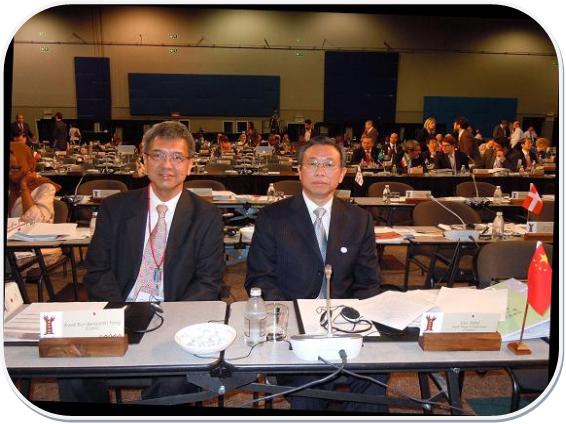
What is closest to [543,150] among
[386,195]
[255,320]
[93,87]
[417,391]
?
[386,195]

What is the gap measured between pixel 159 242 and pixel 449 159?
207 inches

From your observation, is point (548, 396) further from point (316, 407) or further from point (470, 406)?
point (470, 406)

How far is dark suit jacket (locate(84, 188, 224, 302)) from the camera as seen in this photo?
2.13 metres

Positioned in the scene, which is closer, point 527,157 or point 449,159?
point 449,159

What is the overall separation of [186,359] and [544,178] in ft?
20.1

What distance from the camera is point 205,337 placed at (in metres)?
1.52

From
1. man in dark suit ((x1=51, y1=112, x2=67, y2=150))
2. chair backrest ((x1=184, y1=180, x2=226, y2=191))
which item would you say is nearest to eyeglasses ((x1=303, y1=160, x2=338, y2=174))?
chair backrest ((x1=184, y1=180, x2=226, y2=191))

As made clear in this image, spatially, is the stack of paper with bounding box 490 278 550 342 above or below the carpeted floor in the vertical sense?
above

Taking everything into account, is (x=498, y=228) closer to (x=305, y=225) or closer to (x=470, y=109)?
(x=305, y=225)

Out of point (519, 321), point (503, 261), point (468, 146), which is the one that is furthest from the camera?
point (468, 146)

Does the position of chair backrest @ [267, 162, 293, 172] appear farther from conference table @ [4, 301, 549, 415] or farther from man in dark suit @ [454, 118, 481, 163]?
conference table @ [4, 301, 549, 415]

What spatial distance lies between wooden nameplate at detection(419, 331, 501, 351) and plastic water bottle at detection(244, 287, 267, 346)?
0.52 m

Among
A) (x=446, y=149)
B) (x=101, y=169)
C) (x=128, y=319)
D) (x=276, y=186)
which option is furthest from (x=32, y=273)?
(x=446, y=149)

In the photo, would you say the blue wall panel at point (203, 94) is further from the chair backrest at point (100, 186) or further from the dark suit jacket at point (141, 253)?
the dark suit jacket at point (141, 253)
